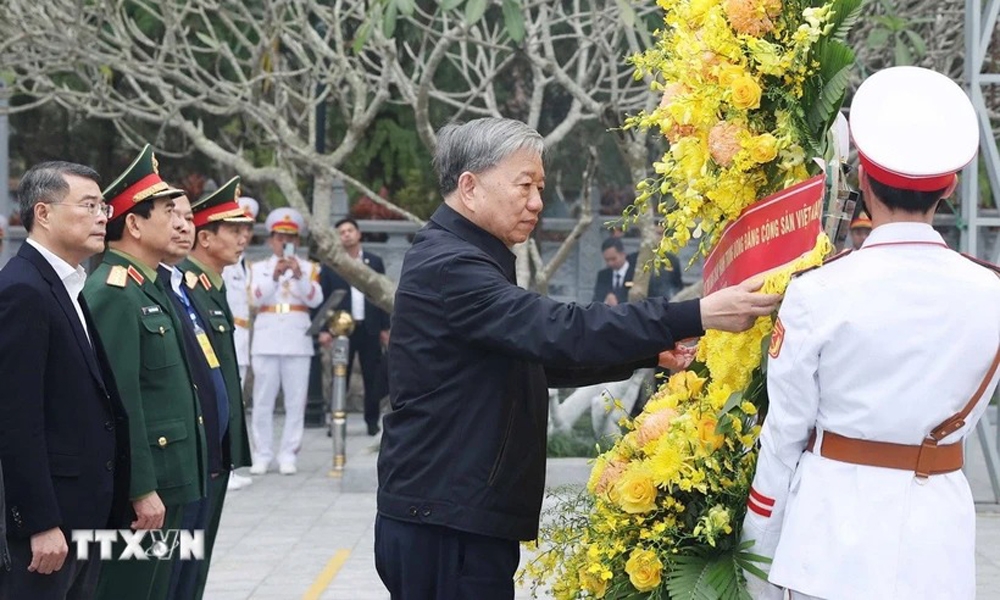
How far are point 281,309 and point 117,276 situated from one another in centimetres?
721

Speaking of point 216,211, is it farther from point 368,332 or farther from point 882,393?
point 368,332

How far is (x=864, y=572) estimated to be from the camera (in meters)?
3.41

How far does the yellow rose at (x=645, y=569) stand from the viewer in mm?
3939

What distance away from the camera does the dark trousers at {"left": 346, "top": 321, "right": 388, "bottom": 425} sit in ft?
48.1

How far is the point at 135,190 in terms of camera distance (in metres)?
5.74

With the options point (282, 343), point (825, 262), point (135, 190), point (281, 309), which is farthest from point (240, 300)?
point (825, 262)

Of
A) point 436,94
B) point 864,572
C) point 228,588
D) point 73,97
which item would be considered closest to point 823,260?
point 864,572

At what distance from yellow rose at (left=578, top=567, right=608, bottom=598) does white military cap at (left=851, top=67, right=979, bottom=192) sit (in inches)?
53.0

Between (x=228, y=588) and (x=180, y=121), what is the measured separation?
489 cm

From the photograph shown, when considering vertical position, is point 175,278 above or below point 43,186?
below

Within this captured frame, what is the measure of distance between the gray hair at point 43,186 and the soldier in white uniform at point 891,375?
8.25 feet

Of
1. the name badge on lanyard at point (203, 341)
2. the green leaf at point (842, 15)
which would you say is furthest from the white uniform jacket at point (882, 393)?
the name badge on lanyard at point (203, 341)

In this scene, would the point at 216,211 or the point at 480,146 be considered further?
the point at 216,211

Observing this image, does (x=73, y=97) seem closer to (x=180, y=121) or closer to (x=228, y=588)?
(x=180, y=121)
